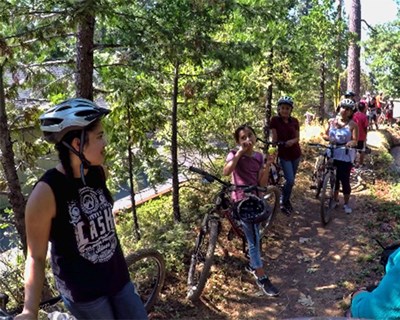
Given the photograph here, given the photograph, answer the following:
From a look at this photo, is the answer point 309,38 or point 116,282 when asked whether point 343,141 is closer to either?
point 309,38

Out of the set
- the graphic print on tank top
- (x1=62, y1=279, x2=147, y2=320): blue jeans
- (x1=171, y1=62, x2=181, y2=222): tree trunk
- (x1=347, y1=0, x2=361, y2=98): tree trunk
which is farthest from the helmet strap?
(x1=347, y1=0, x2=361, y2=98): tree trunk

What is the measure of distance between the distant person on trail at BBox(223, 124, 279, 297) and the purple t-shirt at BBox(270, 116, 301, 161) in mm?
1970

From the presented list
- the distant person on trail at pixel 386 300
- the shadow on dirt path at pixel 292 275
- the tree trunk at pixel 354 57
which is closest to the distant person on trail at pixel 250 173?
the shadow on dirt path at pixel 292 275

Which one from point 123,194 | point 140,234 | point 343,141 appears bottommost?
point 123,194

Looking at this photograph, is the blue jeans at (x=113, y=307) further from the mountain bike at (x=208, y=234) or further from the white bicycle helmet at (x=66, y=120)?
the mountain bike at (x=208, y=234)

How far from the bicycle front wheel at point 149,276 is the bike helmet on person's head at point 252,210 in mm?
1098

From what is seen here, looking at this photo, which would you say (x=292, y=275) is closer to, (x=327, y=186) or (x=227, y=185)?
(x=227, y=185)

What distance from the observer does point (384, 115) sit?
65.5 ft

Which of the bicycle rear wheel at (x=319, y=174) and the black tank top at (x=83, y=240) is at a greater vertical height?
the black tank top at (x=83, y=240)

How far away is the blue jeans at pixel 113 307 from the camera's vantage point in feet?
8.61

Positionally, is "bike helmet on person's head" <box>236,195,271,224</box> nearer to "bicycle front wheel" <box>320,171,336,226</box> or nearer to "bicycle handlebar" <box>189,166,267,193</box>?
"bicycle handlebar" <box>189,166,267,193</box>

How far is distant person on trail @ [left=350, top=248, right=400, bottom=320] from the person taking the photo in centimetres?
195

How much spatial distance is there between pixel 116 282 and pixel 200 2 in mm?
3761

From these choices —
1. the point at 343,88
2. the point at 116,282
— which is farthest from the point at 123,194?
the point at 116,282
